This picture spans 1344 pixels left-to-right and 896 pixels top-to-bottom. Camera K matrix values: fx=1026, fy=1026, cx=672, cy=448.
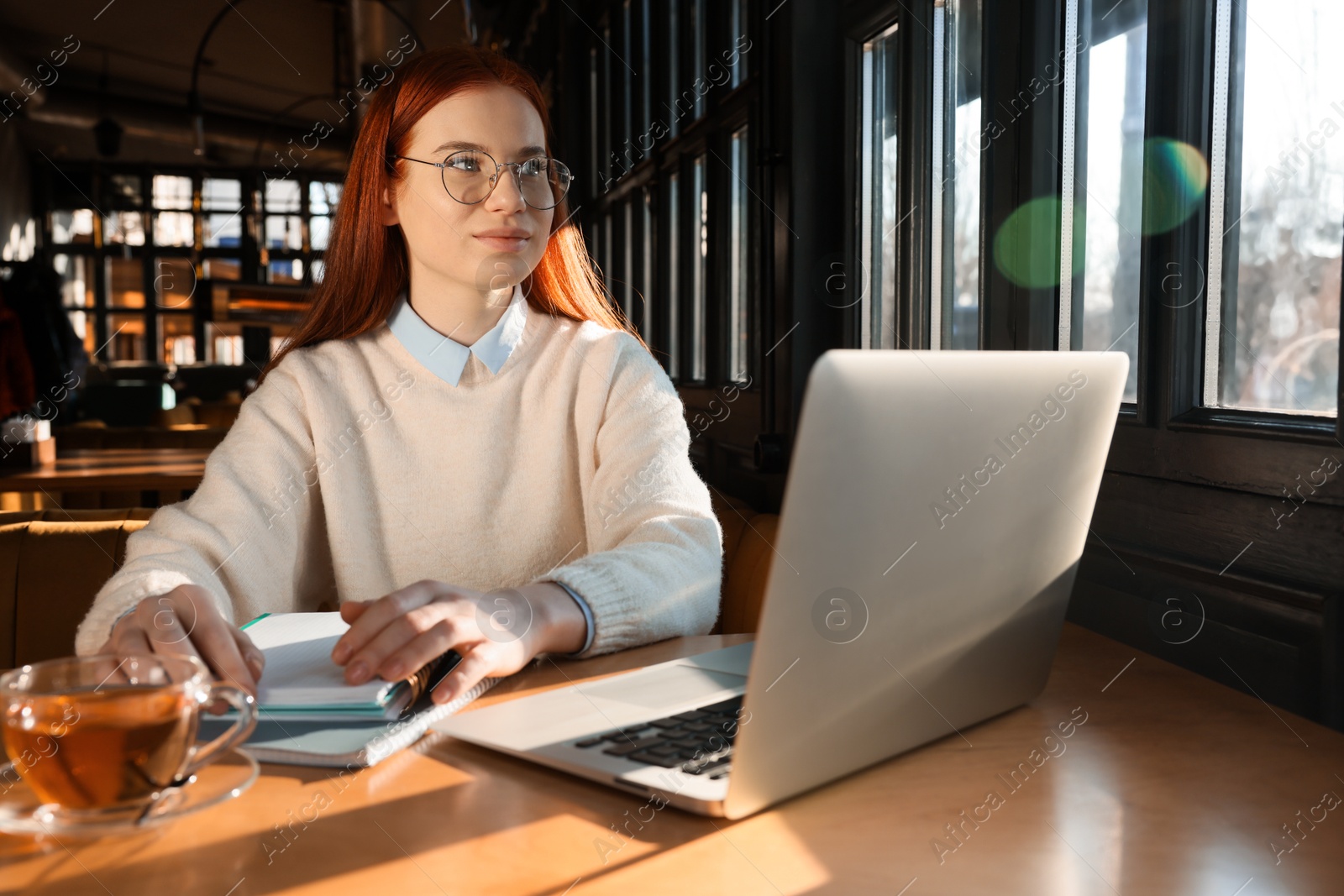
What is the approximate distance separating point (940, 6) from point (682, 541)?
1173mm

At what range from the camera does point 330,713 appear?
32.5 inches

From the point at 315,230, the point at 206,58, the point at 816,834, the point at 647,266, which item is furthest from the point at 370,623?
the point at 315,230

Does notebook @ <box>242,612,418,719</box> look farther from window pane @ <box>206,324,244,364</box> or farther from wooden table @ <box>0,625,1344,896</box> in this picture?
window pane @ <box>206,324,244,364</box>

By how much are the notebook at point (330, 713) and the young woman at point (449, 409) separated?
386 millimetres

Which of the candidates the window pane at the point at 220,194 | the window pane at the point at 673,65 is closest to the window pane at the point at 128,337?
the window pane at the point at 220,194

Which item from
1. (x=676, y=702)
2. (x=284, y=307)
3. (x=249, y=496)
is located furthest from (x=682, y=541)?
(x=284, y=307)

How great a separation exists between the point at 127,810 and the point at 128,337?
13.9 m

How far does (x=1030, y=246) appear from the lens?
1473mm

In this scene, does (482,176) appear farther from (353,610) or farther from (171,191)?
(171,191)

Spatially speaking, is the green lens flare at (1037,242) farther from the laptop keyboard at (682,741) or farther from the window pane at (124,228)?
the window pane at (124,228)

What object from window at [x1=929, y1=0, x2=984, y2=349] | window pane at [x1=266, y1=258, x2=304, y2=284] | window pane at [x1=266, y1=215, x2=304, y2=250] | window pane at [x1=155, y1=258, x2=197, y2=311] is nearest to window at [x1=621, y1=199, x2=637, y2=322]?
window at [x1=929, y1=0, x2=984, y2=349]

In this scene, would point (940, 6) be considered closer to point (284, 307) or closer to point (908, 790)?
point (908, 790)

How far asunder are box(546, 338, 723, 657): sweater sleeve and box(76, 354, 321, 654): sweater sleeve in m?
0.41

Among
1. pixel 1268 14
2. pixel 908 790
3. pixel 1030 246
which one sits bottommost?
pixel 908 790
